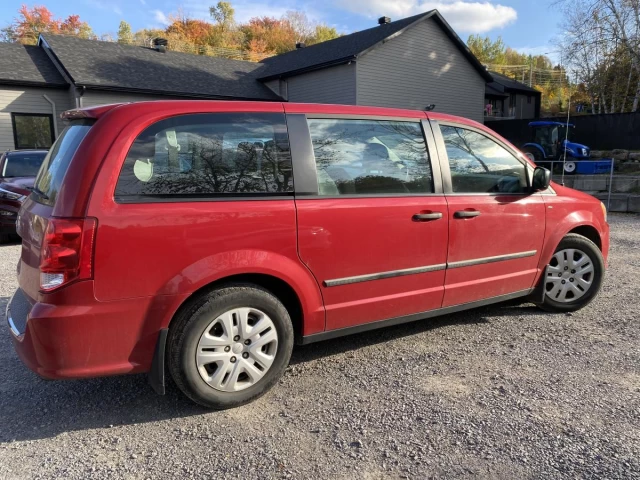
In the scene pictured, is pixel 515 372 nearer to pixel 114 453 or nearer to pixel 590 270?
pixel 590 270

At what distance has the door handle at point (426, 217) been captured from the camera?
11.7 feet

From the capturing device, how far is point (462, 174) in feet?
12.8

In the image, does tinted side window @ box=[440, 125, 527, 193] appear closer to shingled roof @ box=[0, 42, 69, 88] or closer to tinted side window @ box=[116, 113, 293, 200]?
tinted side window @ box=[116, 113, 293, 200]

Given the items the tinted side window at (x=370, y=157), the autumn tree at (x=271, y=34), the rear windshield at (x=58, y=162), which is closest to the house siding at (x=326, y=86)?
the tinted side window at (x=370, y=157)

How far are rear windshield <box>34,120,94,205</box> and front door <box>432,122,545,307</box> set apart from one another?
257 centimetres

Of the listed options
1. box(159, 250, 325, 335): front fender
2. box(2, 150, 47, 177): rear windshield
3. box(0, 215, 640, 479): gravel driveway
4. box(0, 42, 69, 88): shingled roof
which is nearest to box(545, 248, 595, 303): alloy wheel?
box(0, 215, 640, 479): gravel driveway

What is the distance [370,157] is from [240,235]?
3.92 ft

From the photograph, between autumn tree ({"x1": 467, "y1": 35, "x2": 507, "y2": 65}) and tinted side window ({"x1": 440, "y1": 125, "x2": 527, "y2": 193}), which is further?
autumn tree ({"x1": 467, "y1": 35, "x2": 507, "y2": 65})

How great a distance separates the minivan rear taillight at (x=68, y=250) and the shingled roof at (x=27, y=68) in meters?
17.3

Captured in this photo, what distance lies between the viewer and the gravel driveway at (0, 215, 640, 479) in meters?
2.48

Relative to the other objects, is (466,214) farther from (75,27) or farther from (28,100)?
(75,27)

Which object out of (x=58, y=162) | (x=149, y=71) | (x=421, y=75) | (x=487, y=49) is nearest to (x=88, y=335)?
(x=58, y=162)

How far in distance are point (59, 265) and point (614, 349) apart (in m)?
4.02

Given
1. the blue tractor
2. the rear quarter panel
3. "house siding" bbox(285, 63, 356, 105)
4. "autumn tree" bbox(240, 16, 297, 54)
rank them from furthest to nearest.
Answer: "autumn tree" bbox(240, 16, 297, 54), "house siding" bbox(285, 63, 356, 105), the blue tractor, the rear quarter panel
